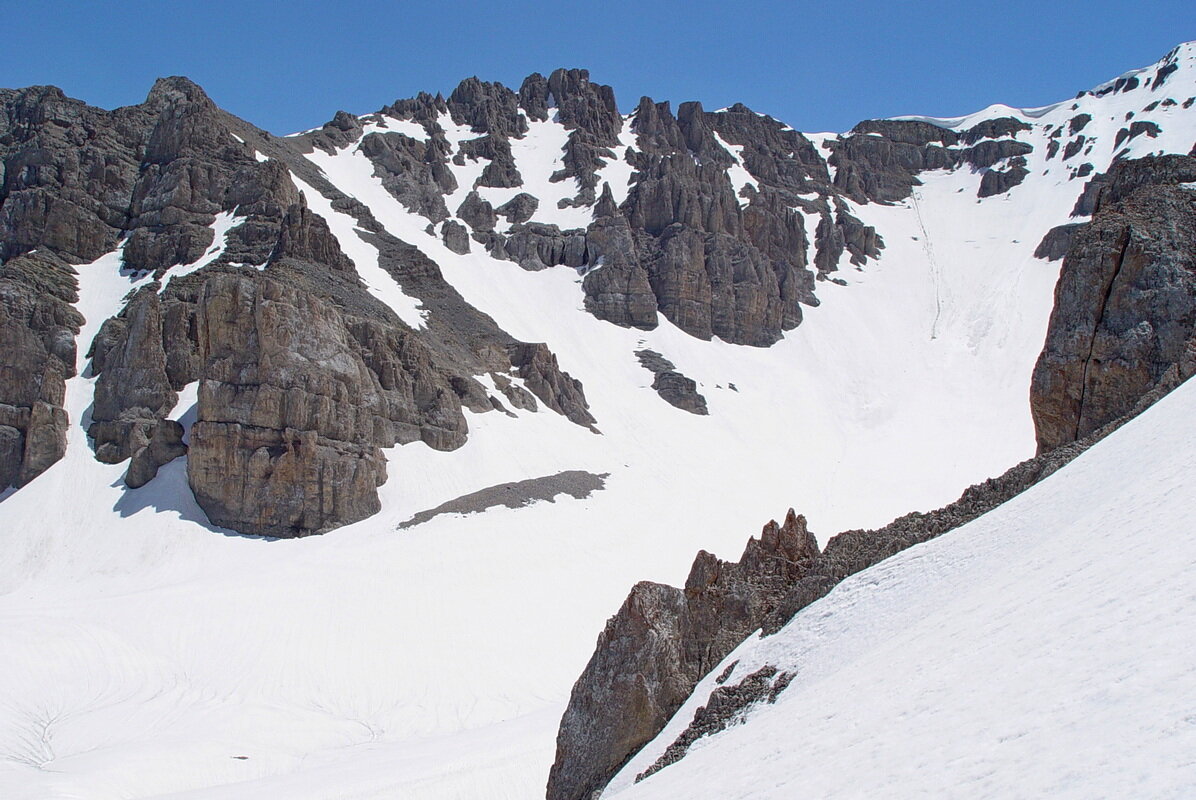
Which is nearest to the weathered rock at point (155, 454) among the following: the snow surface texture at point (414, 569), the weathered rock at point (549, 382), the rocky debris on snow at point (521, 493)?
the snow surface texture at point (414, 569)

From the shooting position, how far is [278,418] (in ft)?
118

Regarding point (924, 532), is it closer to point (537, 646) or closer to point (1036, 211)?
point (537, 646)

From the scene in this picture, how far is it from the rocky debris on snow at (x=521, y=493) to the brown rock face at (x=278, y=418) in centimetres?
330

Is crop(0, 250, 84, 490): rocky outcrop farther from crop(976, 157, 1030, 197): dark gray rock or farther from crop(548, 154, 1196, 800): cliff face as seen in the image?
crop(976, 157, 1030, 197): dark gray rock

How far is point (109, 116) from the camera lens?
204 ft

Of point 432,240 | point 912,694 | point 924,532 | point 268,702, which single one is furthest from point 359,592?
point 432,240

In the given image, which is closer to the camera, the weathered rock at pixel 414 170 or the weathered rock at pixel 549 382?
the weathered rock at pixel 549 382

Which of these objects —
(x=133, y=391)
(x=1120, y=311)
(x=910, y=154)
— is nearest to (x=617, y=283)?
(x=133, y=391)

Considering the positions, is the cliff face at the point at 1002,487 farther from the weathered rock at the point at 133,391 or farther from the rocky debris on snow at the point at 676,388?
the rocky debris on snow at the point at 676,388

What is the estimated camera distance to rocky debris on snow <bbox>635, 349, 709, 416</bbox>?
69.1 m

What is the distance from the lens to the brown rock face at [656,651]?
1216 cm

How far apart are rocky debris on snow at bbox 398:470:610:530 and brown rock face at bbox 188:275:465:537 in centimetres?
330

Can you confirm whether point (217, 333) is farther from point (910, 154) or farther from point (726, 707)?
point (910, 154)

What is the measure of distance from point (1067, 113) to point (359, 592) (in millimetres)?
159234
